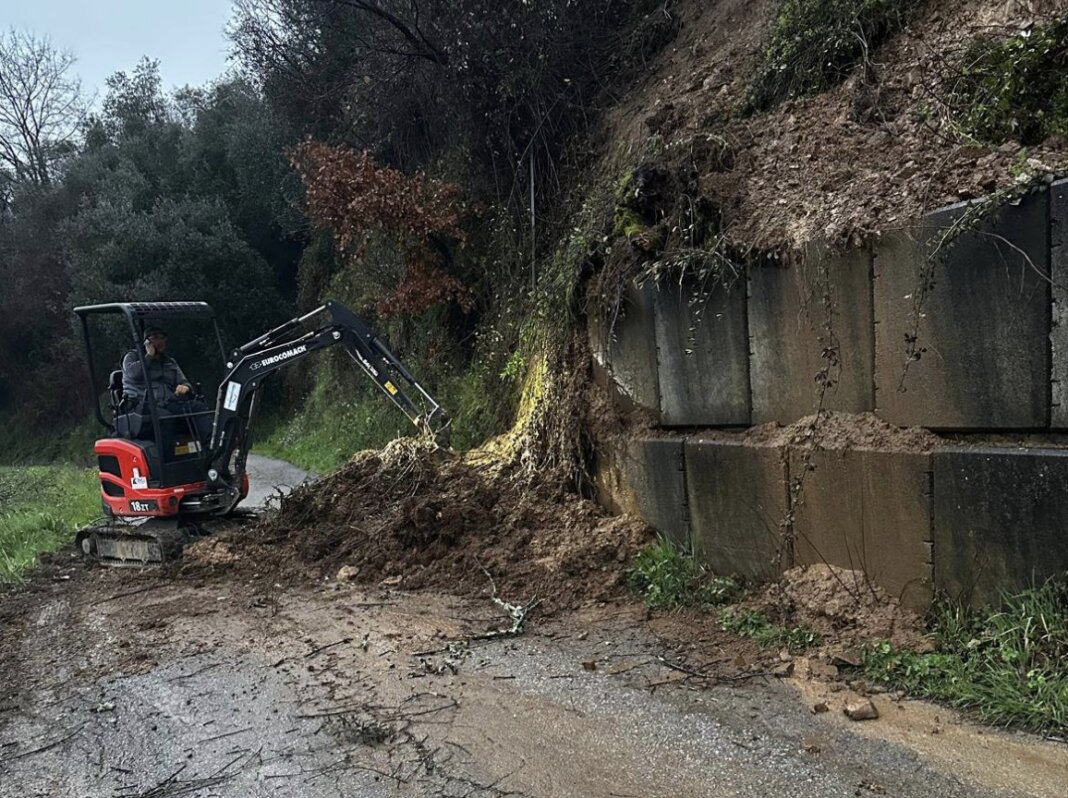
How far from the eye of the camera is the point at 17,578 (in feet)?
25.7

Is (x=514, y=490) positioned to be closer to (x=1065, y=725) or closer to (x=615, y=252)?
(x=615, y=252)

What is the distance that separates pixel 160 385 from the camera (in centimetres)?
811

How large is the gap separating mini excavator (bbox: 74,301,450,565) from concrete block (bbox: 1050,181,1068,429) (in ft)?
16.4

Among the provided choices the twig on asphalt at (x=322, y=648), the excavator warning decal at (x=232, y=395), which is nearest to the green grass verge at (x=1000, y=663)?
the twig on asphalt at (x=322, y=648)

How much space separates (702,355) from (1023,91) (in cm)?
241

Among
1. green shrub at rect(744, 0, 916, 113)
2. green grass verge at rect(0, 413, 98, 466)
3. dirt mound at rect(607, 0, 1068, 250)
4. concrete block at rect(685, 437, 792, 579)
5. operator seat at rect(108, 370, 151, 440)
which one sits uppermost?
green shrub at rect(744, 0, 916, 113)

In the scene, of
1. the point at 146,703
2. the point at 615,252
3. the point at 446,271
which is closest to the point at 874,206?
the point at 615,252

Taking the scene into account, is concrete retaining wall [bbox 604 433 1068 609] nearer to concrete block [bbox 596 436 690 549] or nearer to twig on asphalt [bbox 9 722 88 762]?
concrete block [bbox 596 436 690 549]

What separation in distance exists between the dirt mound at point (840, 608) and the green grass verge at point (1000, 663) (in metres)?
0.15

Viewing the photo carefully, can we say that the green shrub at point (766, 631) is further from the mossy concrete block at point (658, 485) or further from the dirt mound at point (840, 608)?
the mossy concrete block at point (658, 485)

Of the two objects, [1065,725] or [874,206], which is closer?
[1065,725]

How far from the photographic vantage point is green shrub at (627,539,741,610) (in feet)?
17.3

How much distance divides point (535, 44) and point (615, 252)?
392cm

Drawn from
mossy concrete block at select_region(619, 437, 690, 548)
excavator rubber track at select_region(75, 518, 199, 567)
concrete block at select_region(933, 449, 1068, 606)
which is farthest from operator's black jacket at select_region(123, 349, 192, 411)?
concrete block at select_region(933, 449, 1068, 606)
